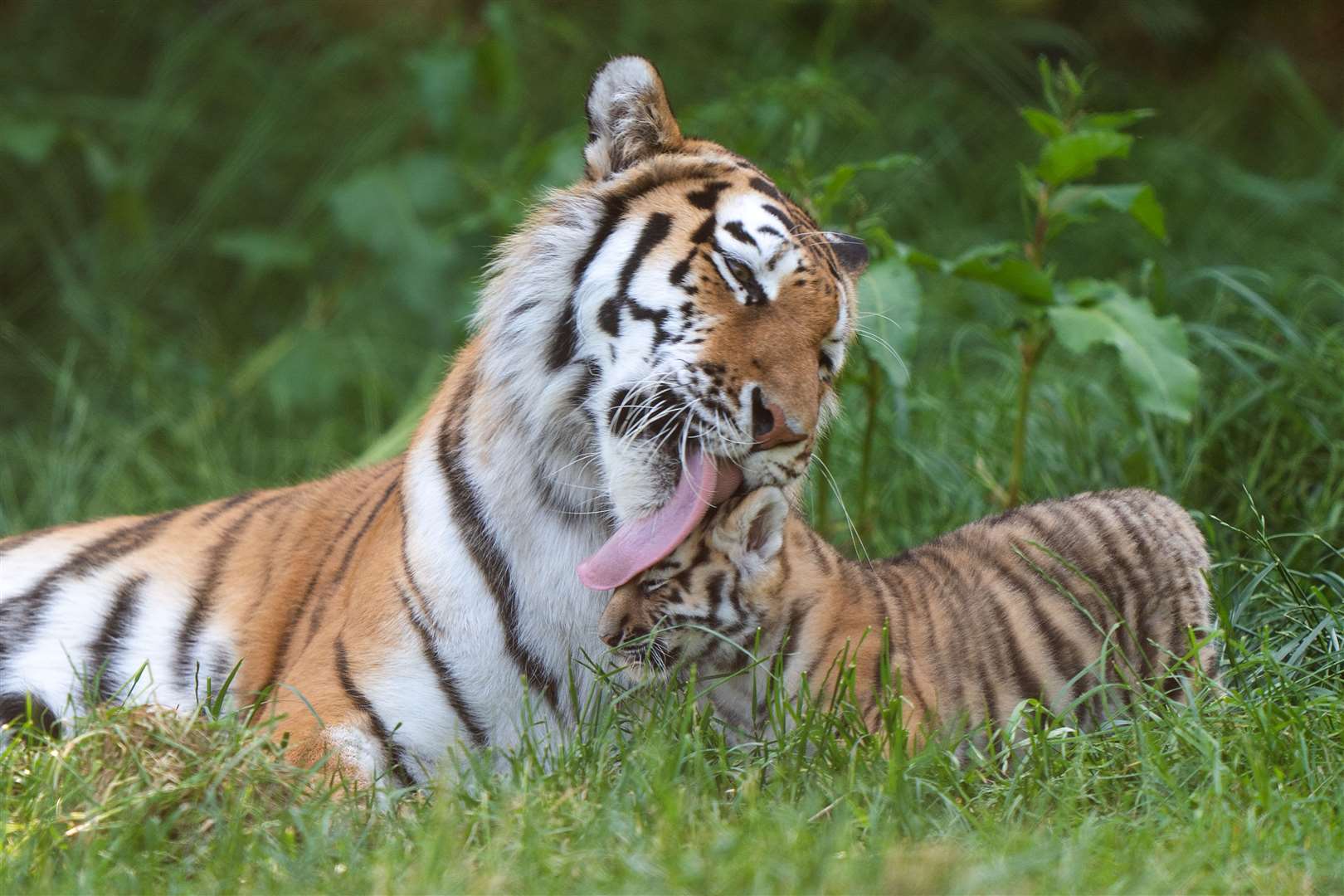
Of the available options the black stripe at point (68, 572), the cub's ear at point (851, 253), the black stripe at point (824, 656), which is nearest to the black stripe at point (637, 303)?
the cub's ear at point (851, 253)

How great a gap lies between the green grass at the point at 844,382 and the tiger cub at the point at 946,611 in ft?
0.44

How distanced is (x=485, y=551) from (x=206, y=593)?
33.6 inches

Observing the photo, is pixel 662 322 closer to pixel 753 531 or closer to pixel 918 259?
pixel 753 531

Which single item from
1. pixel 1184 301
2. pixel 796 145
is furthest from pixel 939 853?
pixel 1184 301

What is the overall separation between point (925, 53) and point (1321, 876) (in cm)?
518

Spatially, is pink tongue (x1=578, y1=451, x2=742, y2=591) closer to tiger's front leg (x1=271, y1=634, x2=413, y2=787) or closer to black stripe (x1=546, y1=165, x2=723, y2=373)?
black stripe (x1=546, y1=165, x2=723, y2=373)

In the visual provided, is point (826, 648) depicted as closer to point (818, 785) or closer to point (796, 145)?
point (818, 785)

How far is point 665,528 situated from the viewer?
2475 millimetres

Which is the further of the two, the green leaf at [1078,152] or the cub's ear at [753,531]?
the green leaf at [1078,152]

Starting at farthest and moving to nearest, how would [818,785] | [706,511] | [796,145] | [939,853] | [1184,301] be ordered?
[1184,301], [796,145], [706,511], [818,785], [939,853]

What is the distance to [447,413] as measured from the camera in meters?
2.82

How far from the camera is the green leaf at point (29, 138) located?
5.67m

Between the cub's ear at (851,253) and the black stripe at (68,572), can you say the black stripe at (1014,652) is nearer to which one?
the cub's ear at (851,253)

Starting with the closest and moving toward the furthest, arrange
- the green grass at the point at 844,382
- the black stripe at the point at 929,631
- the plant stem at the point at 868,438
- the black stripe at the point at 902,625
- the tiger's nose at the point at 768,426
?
the green grass at the point at 844,382, the tiger's nose at the point at 768,426, the black stripe at the point at 902,625, the black stripe at the point at 929,631, the plant stem at the point at 868,438
